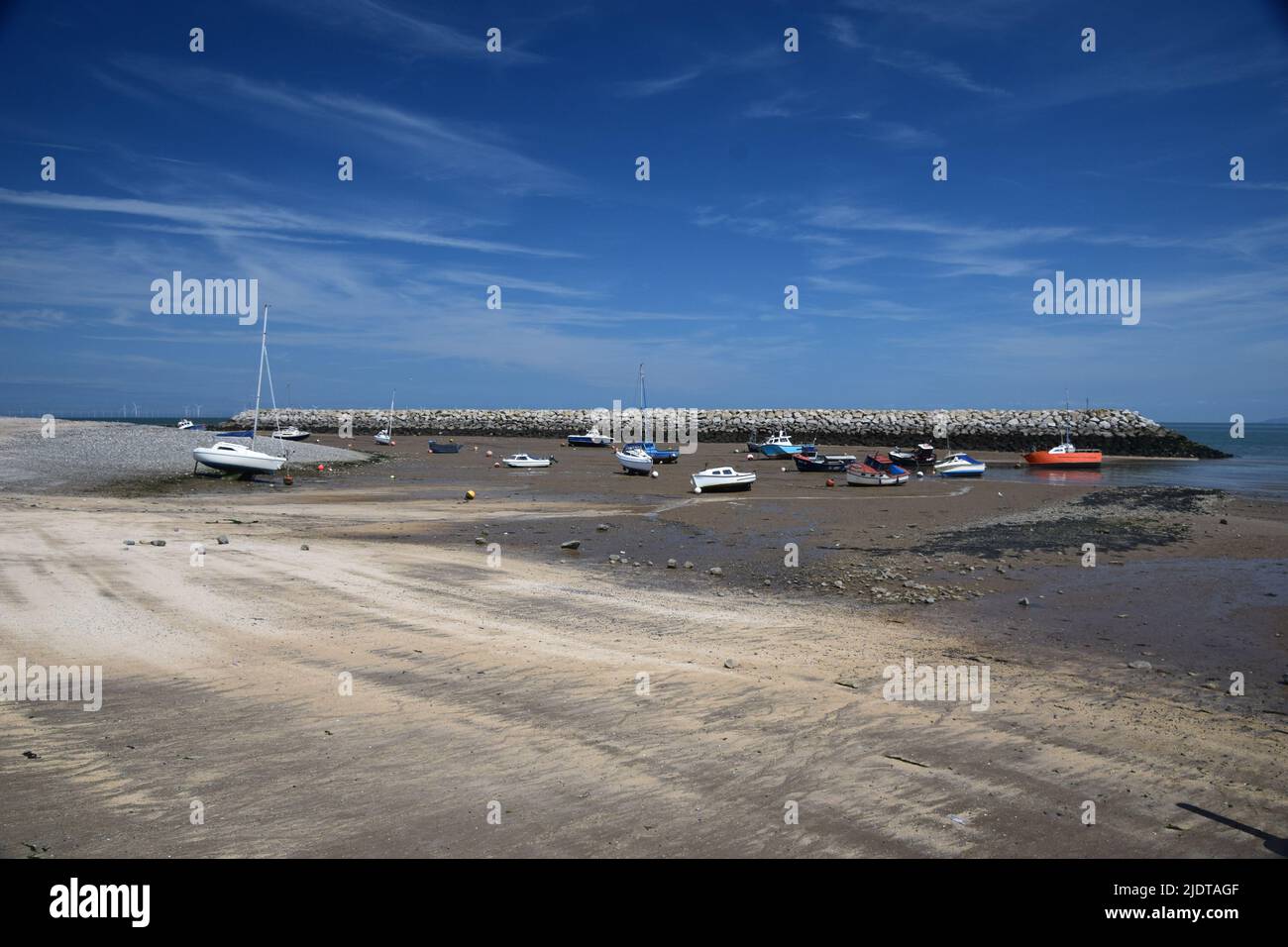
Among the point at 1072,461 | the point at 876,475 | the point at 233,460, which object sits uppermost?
the point at 233,460

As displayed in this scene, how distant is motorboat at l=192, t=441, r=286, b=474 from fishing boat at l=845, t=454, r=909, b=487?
108 feet

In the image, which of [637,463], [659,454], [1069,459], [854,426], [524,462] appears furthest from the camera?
[854,426]

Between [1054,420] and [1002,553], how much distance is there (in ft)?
286

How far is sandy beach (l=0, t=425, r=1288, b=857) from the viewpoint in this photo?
19.6ft

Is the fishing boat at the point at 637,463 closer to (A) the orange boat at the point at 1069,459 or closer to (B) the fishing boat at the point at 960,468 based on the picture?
(B) the fishing boat at the point at 960,468

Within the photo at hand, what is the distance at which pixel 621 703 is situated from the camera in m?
8.73

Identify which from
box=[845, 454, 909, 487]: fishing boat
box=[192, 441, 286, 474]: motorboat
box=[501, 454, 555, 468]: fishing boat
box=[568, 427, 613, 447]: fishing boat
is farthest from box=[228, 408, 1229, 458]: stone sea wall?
box=[192, 441, 286, 474]: motorboat

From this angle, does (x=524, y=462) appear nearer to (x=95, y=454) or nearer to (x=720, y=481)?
(x=720, y=481)

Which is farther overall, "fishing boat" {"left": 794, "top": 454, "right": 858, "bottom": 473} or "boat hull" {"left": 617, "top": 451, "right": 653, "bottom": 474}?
"fishing boat" {"left": 794, "top": 454, "right": 858, "bottom": 473}

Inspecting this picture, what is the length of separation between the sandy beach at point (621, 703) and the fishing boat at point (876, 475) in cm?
2374

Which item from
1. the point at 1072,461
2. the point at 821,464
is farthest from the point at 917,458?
the point at 821,464

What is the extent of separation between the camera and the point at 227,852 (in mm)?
5367

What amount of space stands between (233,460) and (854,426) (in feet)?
281

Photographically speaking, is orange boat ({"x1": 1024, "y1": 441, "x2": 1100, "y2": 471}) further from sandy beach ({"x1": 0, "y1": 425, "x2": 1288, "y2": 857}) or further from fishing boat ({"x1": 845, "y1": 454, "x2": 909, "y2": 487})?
sandy beach ({"x1": 0, "y1": 425, "x2": 1288, "y2": 857})
